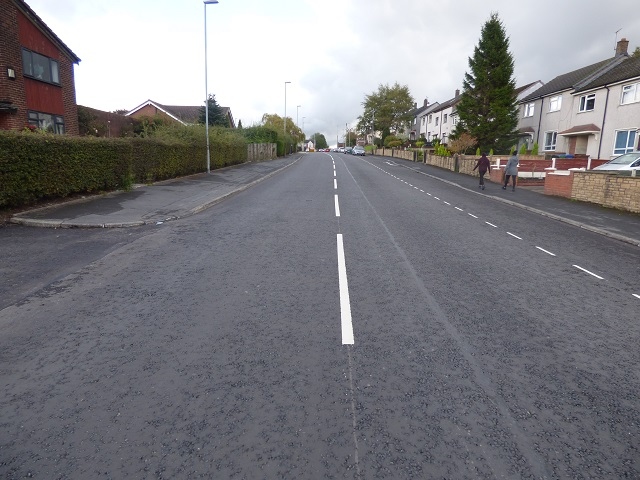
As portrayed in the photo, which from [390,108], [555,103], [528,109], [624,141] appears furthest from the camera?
[390,108]

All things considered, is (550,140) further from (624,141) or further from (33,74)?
(33,74)

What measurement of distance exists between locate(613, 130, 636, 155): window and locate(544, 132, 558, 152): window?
765 centimetres

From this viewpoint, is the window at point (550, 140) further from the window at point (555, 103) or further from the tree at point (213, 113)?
the tree at point (213, 113)

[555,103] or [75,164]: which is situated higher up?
[555,103]

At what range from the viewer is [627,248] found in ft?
29.4

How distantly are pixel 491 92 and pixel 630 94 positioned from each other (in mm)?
10546

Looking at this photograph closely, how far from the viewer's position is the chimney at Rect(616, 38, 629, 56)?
1359 inches

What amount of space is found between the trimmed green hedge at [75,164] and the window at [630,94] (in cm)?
2754

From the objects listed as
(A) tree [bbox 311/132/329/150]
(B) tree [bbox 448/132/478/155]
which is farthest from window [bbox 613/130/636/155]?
(A) tree [bbox 311/132/329/150]

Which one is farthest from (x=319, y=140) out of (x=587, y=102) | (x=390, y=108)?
(x=587, y=102)

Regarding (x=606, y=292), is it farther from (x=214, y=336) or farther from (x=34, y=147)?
(x=34, y=147)

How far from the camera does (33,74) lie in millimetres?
20609

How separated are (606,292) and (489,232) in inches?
167

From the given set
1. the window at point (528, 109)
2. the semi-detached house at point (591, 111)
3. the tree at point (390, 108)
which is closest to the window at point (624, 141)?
the semi-detached house at point (591, 111)
